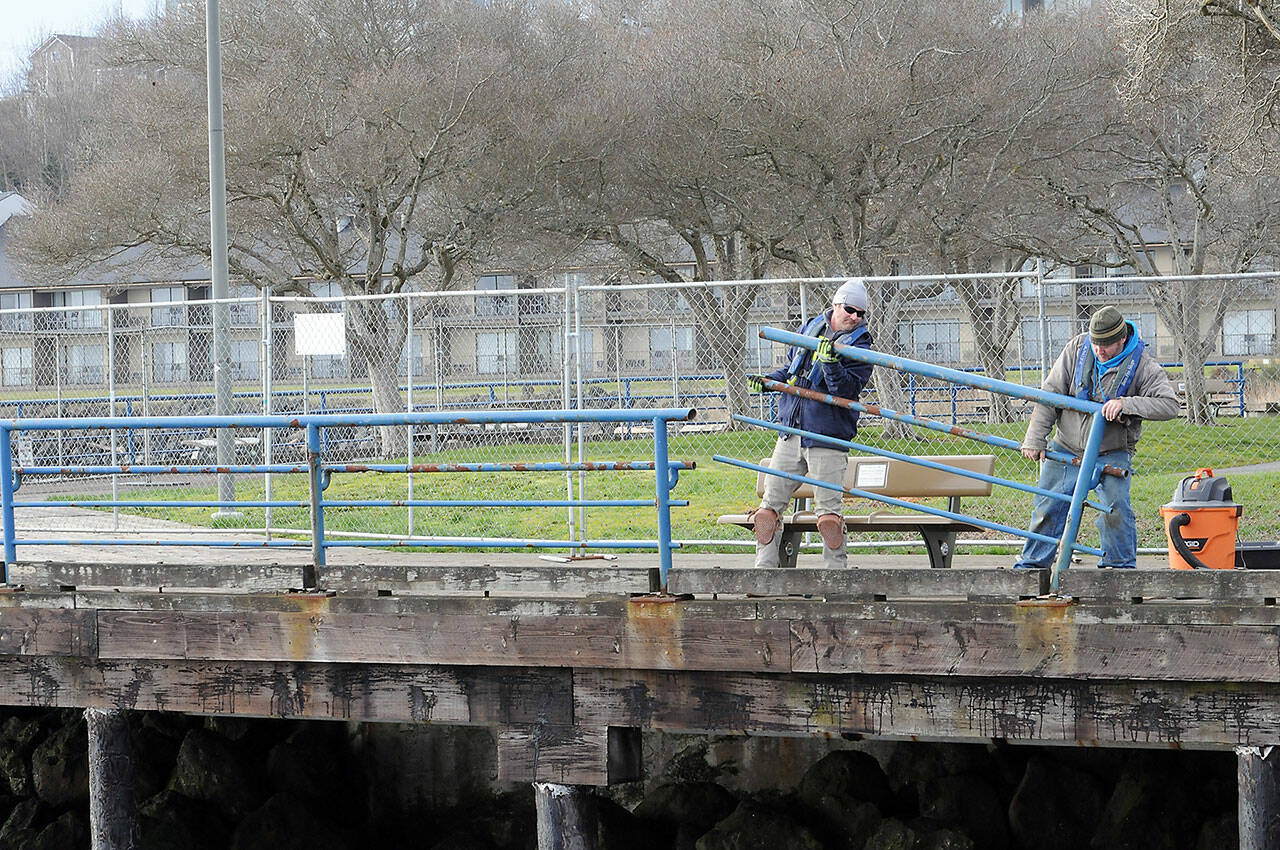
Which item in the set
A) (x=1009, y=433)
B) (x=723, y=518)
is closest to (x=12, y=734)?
(x=723, y=518)

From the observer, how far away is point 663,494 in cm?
715

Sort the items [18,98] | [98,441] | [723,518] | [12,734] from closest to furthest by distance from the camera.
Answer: [723,518], [12,734], [98,441], [18,98]

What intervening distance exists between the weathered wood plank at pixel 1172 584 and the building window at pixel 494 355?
1743 cm

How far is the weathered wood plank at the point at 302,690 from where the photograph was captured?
7309 mm

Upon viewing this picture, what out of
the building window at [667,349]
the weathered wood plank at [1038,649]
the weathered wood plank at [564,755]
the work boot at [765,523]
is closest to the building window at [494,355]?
the building window at [667,349]

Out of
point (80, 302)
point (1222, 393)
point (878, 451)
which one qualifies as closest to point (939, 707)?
point (878, 451)

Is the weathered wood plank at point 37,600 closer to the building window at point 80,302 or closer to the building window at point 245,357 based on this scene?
the building window at point 245,357

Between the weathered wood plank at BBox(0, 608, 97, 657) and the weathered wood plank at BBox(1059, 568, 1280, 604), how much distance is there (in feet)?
16.0

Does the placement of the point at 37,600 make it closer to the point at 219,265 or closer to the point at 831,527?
the point at 831,527

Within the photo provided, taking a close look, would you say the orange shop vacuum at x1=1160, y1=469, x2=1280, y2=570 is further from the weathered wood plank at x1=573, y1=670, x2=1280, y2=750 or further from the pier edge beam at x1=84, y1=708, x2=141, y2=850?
the pier edge beam at x1=84, y1=708, x2=141, y2=850

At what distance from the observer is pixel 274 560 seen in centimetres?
1200

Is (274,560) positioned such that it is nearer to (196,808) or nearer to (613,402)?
(196,808)

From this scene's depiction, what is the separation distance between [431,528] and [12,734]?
520 cm

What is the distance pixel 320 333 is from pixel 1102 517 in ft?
24.3
